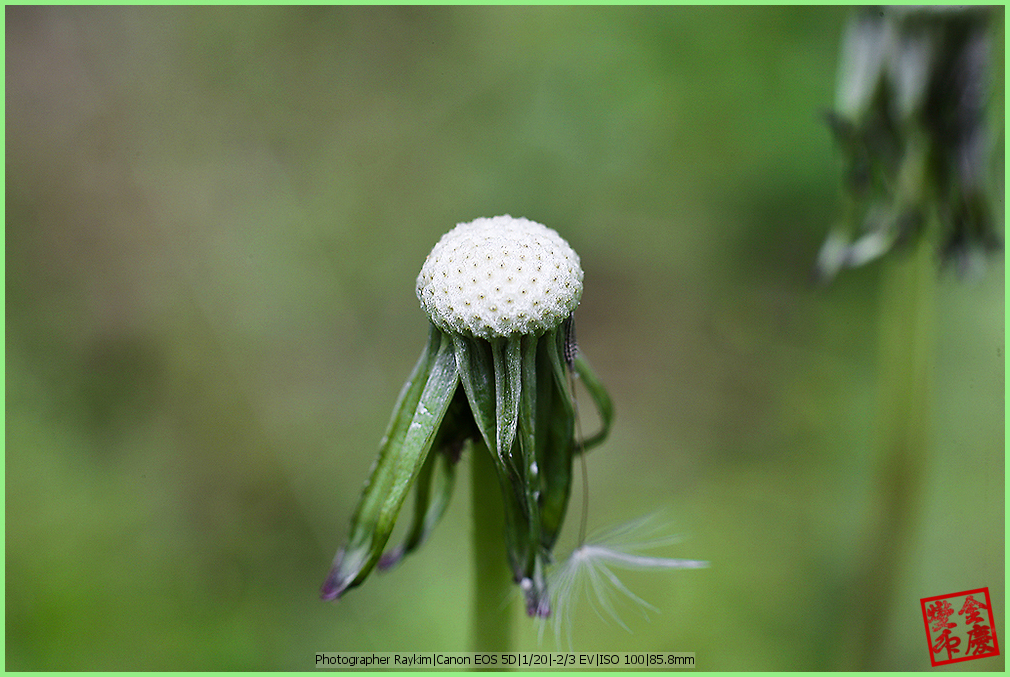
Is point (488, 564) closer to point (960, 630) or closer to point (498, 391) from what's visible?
point (498, 391)

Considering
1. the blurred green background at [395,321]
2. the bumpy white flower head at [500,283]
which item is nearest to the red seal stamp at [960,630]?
the blurred green background at [395,321]

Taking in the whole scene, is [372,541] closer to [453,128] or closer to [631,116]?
[453,128]

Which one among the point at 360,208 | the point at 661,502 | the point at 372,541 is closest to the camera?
the point at 372,541

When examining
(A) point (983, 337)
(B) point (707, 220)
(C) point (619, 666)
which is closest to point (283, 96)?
(B) point (707, 220)

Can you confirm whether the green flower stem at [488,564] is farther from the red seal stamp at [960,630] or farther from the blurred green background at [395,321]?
the red seal stamp at [960,630]

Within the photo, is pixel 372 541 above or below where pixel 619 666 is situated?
above
